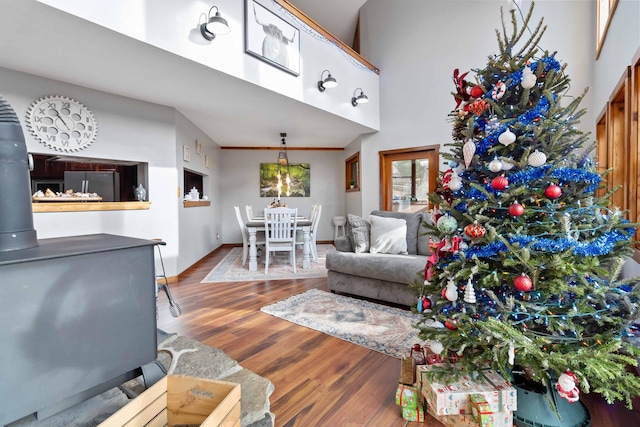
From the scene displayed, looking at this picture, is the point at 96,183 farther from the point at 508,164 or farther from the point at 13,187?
the point at 508,164

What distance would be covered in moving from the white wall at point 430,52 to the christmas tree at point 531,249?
2799 mm

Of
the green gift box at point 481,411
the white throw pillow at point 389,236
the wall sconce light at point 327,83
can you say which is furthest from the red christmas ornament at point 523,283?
the wall sconce light at point 327,83

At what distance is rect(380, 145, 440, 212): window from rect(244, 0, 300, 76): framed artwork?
7.37 ft

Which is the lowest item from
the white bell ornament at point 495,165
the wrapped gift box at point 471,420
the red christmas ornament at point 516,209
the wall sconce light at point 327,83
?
the wrapped gift box at point 471,420

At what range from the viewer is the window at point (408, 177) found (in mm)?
4359

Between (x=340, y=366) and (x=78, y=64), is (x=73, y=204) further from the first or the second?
(x=340, y=366)

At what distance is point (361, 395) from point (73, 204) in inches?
127

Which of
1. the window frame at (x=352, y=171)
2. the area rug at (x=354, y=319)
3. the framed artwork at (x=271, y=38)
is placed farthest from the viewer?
the window frame at (x=352, y=171)

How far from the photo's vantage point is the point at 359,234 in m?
3.12

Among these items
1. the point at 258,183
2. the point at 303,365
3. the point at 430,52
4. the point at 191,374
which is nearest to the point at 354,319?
the point at 303,365

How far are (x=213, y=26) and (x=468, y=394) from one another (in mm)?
2953

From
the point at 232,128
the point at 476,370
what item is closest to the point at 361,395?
the point at 476,370

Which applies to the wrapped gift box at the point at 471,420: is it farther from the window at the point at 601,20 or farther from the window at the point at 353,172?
the window at the point at 353,172

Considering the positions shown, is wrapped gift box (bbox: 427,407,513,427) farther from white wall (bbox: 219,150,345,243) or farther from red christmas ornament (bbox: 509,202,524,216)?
white wall (bbox: 219,150,345,243)
